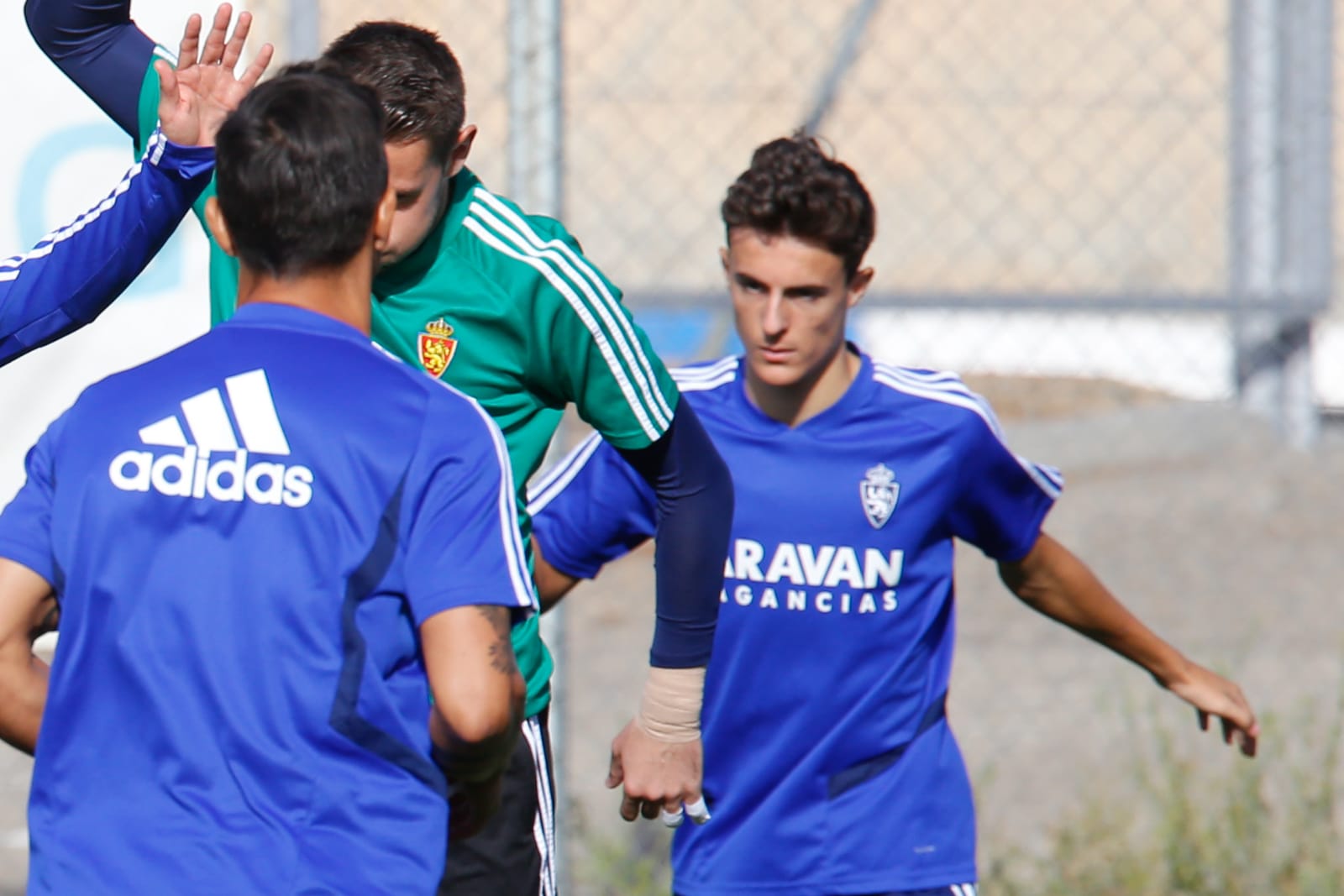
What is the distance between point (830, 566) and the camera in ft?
10.9

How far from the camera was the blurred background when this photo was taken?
13.3 ft

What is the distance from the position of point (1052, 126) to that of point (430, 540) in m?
14.3

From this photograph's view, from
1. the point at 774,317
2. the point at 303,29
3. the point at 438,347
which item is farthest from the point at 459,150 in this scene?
the point at 303,29

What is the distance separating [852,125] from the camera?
49.9ft

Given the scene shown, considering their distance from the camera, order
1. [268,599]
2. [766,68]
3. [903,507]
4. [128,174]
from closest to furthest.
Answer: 1. [268,599]
2. [128,174]
3. [903,507]
4. [766,68]

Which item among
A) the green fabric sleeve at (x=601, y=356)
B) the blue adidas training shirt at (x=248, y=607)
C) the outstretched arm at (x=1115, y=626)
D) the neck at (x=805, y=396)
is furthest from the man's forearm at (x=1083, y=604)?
the blue adidas training shirt at (x=248, y=607)

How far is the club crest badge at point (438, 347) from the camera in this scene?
2775 millimetres

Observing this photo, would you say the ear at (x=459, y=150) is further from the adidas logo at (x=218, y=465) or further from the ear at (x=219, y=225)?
the adidas logo at (x=218, y=465)

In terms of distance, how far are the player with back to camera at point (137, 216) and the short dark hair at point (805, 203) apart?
1.05m

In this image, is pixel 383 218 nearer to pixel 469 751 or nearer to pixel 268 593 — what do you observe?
pixel 268 593

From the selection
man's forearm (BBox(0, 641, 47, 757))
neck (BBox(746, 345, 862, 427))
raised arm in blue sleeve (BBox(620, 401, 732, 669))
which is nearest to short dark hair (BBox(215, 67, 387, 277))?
man's forearm (BBox(0, 641, 47, 757))

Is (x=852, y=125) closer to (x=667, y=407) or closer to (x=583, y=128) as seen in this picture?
(x=583, y=128)

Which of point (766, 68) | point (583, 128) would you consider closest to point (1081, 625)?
point (583, 128)

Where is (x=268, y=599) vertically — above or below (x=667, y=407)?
below
